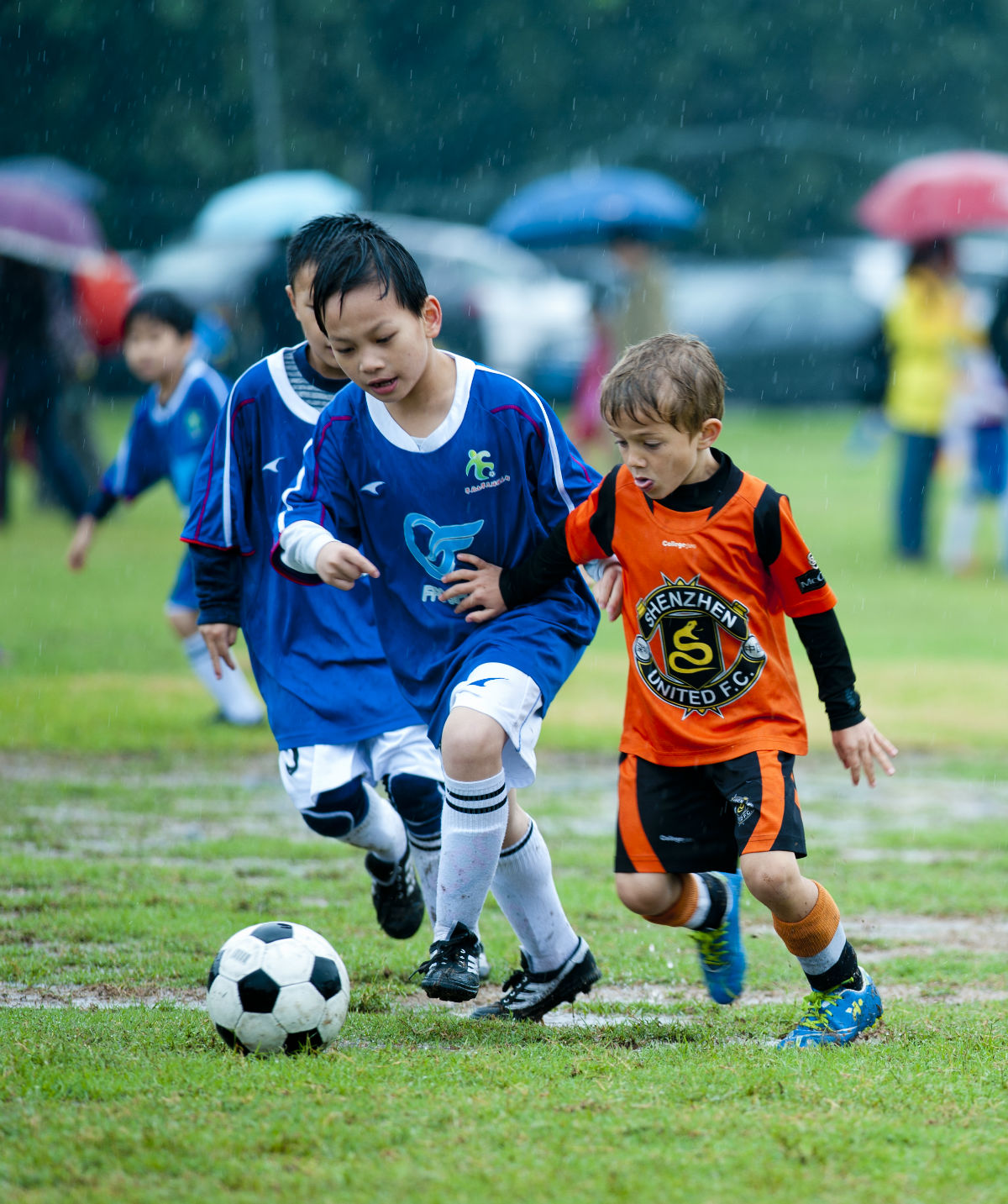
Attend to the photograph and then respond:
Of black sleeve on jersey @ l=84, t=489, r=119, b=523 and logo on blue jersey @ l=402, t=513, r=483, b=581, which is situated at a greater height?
logo on blue jersey @ l=402, t=513, r=483, b=581

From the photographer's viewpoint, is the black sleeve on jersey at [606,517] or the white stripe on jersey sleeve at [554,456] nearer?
the black sleeve on jersey at [606,517]

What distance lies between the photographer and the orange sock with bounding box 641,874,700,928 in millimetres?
3725

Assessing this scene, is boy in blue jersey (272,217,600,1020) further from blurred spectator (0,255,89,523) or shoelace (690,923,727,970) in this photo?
blurred spectator (0,255,89,523)

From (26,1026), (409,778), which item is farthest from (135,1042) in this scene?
(409,778)

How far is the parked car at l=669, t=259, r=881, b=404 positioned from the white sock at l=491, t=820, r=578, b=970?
21084mm

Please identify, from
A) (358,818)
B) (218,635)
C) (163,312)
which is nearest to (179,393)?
(163,312)

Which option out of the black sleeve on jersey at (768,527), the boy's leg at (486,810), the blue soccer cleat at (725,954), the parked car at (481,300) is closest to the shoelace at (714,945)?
the blue soccer cleat at (725,954)

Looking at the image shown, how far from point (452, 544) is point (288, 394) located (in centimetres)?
78

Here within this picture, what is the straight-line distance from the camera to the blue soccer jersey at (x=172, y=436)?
6.90m

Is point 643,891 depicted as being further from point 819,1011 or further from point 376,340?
point 376,340

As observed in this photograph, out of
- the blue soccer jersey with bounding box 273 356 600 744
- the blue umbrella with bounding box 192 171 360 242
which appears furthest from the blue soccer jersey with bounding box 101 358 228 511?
the blue umbrella with bounding box 192 171 360 242

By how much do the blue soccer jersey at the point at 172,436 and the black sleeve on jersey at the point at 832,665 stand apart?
3.88 m

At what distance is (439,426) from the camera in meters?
3.69

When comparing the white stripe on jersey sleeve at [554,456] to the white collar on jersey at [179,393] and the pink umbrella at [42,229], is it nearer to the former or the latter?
the white collar on jersey at [179,393]
